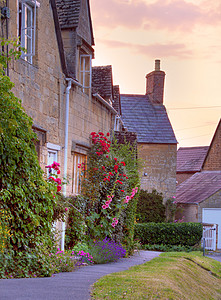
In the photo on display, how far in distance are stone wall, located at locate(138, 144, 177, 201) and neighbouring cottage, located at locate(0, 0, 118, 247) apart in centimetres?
1243

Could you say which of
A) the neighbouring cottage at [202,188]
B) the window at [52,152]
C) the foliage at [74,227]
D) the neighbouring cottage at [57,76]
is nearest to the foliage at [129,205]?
the neighbouring cottage at [57,76]

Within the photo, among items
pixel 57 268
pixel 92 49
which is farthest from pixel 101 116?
pixel 57 268

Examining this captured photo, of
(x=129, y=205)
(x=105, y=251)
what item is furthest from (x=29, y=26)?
(x=129, y=205)

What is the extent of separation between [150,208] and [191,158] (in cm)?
1337

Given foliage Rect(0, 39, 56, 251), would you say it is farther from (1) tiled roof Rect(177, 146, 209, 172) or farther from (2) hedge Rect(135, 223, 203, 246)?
(1) tiled roof Rect(177, 146, 209, 172)

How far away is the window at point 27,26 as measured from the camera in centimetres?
1039

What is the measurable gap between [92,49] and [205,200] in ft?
50.7

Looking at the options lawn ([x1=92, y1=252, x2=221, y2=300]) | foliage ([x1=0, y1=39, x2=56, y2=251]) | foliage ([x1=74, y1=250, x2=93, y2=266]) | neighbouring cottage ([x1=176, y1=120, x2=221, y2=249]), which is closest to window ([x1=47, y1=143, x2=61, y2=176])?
foliage ([x1=74, y1=250, x2=93, y2=266])

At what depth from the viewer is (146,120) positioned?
2981 centimetres

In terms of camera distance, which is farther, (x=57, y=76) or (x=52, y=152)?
(x=57, y=76)

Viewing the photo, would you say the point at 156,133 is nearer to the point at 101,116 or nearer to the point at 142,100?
the point at 142,100

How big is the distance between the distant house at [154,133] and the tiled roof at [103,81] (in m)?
9.02

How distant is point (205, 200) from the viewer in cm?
2741

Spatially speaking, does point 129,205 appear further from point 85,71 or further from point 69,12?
point 69,12
